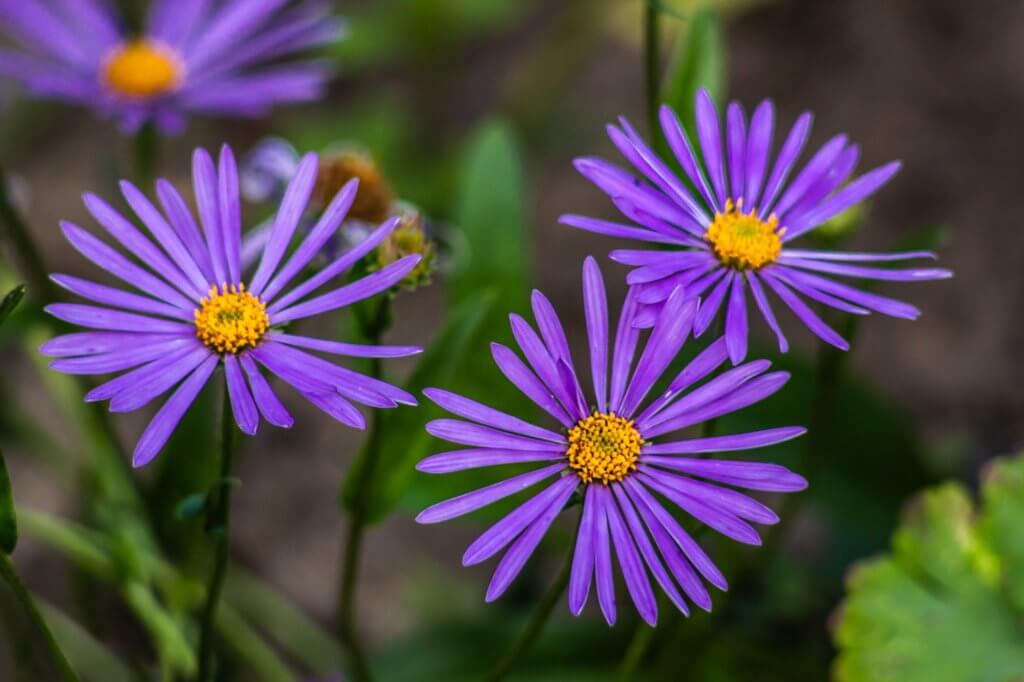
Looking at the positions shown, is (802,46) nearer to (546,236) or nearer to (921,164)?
(921,164)

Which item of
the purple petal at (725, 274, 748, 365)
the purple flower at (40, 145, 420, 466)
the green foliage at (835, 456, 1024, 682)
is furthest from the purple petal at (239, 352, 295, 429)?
the green foliage at (835, 456, 1024, 682)

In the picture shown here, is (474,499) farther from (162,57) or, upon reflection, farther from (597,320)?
(162,57)

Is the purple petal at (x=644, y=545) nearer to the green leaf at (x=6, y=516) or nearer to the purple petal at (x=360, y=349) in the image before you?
the purple petal at (x=360, y=349)

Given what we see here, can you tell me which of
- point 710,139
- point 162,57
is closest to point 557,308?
point 162,57

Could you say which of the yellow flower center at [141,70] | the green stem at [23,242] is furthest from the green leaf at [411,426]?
the yellow flower center at [141,70]

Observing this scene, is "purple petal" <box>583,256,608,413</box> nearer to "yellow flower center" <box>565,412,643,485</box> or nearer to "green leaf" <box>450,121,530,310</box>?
"yellow flower center" <box>565,412,643,485</box>

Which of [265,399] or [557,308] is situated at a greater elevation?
[557,308]
